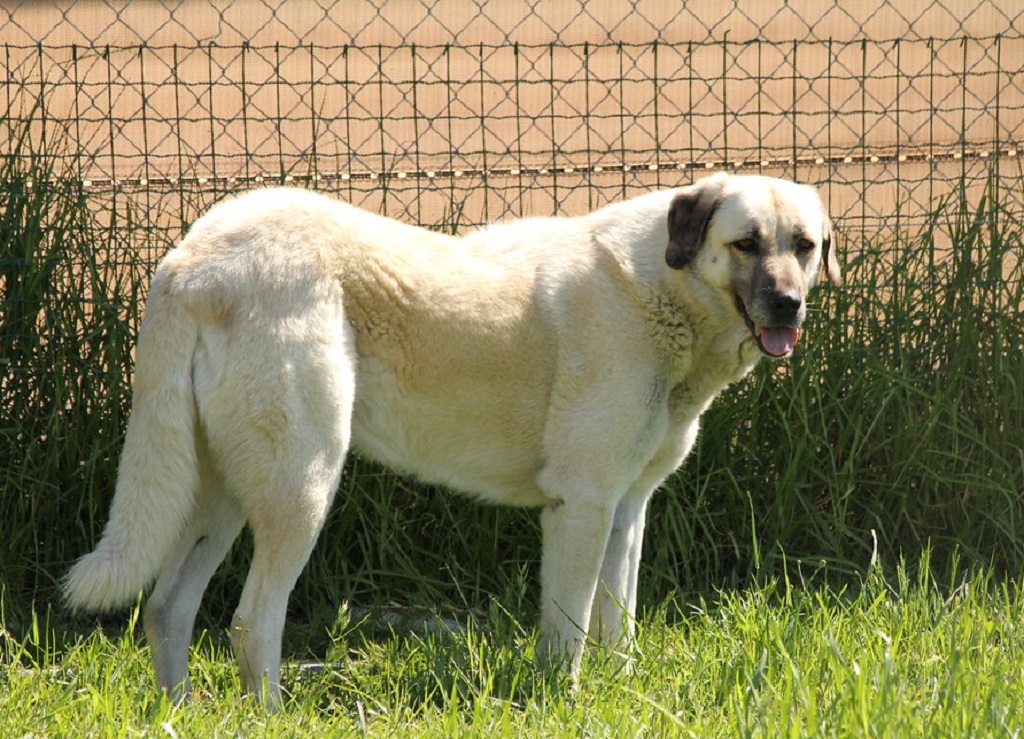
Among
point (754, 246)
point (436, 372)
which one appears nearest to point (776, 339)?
point (754, 246)

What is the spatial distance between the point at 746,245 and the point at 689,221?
180mm

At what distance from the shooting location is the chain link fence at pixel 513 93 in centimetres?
555

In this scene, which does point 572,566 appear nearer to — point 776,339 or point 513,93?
point 776,339

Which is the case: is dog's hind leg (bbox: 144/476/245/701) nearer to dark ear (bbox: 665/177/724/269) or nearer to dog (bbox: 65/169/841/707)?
dog (bbox: 65/169/841/707)

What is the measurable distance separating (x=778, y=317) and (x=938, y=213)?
67.4 inches

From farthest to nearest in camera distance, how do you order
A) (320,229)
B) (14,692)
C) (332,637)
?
(332,637)
(320,229)
(14,692)

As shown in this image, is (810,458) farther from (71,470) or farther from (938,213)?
(71,470)

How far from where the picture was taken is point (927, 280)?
200 inches

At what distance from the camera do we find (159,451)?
11.4 feet

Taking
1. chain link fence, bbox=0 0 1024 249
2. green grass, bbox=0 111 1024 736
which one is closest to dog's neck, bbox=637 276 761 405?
green grass, bbox=0 111 1024 736

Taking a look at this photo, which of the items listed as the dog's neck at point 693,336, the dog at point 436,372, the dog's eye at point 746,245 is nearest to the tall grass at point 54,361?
the dog at point 436,372

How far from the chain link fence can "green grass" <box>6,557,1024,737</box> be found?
197cm

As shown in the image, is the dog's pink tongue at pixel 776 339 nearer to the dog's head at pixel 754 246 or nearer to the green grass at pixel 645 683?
the dog's head at pixel 754 246

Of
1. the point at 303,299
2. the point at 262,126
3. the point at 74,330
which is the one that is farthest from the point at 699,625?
the point at 262,126
